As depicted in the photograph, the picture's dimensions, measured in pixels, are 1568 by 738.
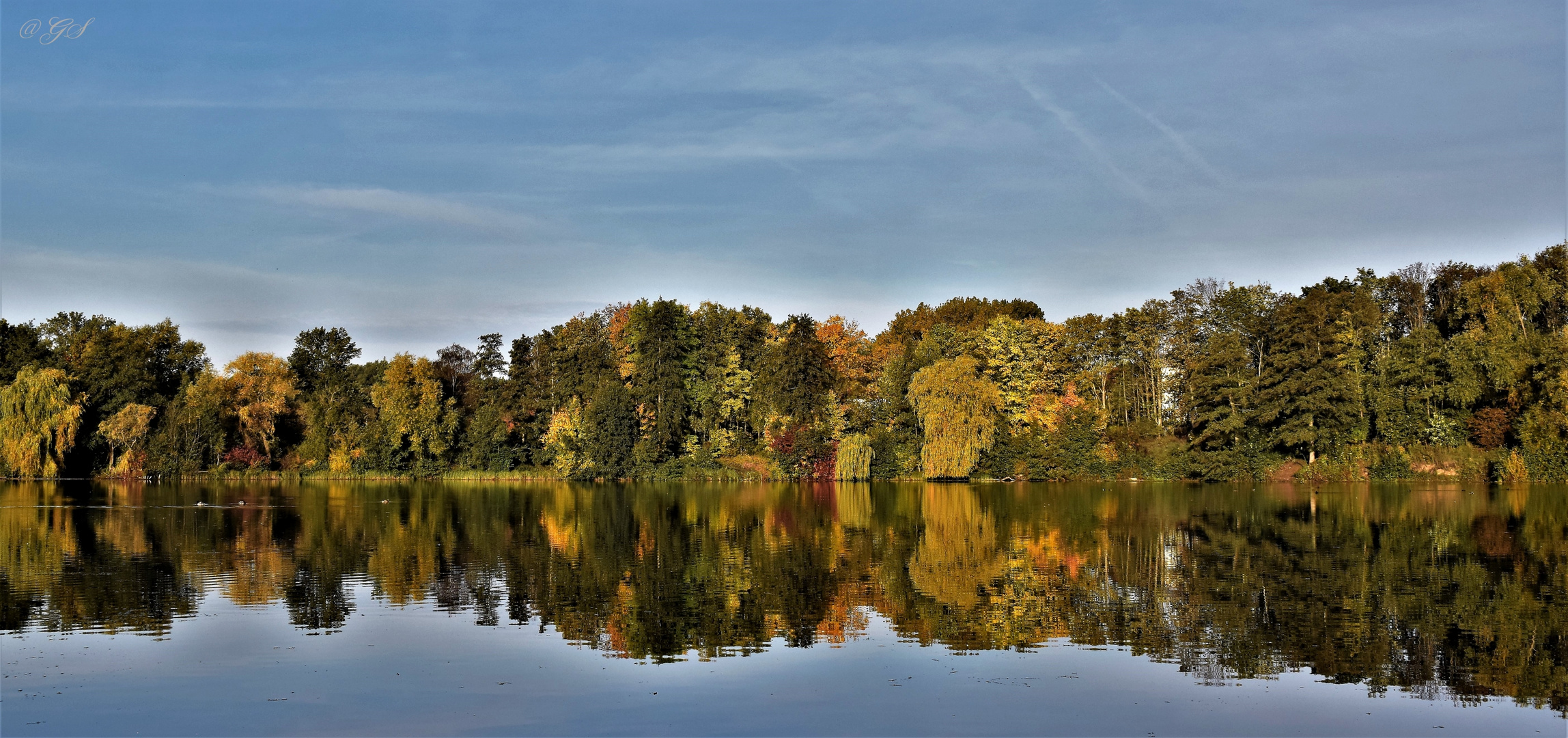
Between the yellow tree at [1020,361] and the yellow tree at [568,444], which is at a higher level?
the yellow tree at [1020,361]

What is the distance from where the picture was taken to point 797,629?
15078 mm

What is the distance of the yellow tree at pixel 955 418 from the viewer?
59844 mm

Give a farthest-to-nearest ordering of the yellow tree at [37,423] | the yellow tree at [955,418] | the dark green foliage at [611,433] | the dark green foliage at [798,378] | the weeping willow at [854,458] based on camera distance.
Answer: the dark green foliage at [611,433] < the dark green foliage at [798,378] < the yellow tree at [37,423] < the weeping willow at [854,458] < the yellow tree at [955,418]

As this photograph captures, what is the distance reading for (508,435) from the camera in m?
73.6

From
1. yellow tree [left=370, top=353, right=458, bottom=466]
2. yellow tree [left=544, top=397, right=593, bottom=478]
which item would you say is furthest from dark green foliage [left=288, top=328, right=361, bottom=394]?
yellow tree [left=544, top=397, right=593, bottom=478]

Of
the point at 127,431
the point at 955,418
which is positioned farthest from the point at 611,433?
the point at 127,431

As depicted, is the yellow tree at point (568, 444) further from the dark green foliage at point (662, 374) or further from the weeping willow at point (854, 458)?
the weeping willow at point (854, 458)

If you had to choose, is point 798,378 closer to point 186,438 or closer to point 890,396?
point 890,396

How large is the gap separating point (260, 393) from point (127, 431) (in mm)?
Answer: 8902

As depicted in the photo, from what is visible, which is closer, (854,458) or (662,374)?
(854,458)

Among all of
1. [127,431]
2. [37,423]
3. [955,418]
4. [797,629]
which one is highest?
[37,423]

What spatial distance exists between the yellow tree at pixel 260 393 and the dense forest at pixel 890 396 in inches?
6.3

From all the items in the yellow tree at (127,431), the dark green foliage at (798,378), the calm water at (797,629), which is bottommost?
the calm water at (797,629)

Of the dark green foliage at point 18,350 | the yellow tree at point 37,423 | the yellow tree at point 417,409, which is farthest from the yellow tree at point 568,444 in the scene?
the dark green foliage at point 18,350
